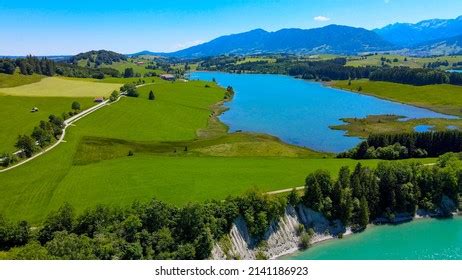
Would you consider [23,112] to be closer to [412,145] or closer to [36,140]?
[36,140]

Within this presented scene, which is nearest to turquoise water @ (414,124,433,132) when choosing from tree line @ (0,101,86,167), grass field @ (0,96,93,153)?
tree line @ (0,101,86,167)

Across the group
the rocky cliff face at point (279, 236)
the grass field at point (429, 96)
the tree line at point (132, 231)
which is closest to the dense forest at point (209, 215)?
the tree line at point (132, 231)

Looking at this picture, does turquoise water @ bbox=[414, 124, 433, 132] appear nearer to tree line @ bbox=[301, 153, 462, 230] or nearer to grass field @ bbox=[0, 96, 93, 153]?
tree line @ bbox=[301, 153, 462, 230]

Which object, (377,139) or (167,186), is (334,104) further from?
(167,186)

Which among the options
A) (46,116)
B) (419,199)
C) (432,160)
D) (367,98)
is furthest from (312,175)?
(367,98)

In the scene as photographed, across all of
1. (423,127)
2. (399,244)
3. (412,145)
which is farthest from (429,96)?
(399,244)

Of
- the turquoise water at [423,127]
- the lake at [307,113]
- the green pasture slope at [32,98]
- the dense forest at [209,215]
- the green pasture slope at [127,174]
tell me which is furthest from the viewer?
the turquoise water at [423,127]

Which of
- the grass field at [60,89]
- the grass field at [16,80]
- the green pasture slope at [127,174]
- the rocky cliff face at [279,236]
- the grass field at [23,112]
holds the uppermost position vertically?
the grass field at [16,80]

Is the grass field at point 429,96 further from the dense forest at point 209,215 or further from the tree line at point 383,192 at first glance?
the dense forest at point 209,215
